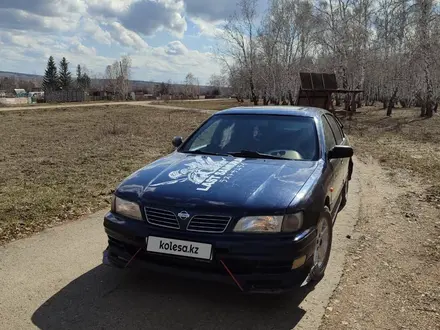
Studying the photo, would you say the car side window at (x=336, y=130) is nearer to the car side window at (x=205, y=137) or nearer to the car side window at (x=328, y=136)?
the car side window at (x=328, y=136)

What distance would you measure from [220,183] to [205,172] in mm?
315

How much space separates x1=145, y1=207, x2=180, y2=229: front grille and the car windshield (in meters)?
1.28

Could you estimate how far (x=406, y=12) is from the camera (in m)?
24.9

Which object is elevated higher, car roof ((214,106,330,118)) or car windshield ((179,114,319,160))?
car roof ((214,106,330,118))

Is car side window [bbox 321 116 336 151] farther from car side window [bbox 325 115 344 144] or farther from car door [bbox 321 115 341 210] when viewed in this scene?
car side window [bbox 325 115 344 144]

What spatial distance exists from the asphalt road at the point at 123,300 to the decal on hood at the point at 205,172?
2.95ft

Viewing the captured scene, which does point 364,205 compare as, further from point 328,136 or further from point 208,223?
point 208,223

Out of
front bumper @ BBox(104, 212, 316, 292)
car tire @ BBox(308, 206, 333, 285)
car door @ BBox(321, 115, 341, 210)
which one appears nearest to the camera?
front bumper @ BBox(104, 212, 316, 292)

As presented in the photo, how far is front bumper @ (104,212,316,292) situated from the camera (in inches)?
115

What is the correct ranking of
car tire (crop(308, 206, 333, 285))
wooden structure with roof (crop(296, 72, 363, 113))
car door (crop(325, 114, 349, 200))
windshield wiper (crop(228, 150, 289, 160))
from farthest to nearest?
wooden structure with roof (crop(296, 72, 363, 113)) → car door (crop(325, 114, 349, 200)) → windshield wiper (crop(228, 150, 289, 160)) → car tire (crop(308, 206, 333, 285))

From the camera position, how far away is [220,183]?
330cm

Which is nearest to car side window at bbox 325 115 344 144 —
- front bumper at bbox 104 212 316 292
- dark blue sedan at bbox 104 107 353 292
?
dark blue sedan at bbox 104 107 353 292

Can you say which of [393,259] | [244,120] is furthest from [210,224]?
[393,259]

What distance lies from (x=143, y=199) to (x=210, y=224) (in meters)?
0.61
